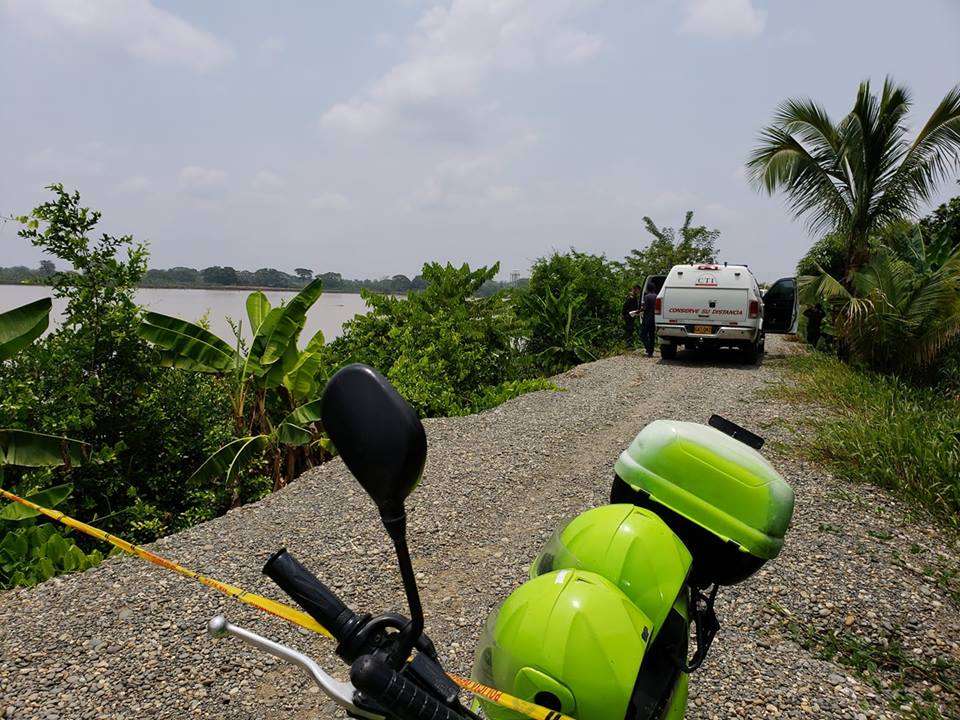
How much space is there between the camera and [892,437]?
5707 millimetres

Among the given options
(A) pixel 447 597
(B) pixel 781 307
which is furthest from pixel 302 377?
(B) pixel 781 307

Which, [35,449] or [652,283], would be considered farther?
[652,283]

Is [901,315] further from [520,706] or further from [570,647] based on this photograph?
[520,706]

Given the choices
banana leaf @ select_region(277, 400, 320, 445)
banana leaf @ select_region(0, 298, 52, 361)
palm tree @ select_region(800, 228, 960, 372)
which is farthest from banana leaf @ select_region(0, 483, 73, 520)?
palm tree @ select_region(800, 228, 960, 372)

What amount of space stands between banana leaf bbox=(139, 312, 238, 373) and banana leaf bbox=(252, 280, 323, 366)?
1.18 feet

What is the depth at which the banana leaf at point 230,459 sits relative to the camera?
603 cm

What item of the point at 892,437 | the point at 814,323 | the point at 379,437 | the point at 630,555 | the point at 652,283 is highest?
the point at 652,283

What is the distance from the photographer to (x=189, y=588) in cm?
359

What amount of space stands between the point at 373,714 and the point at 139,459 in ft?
20.4

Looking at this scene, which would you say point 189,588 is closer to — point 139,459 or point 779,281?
point 139,459

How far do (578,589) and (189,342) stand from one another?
6021 mm

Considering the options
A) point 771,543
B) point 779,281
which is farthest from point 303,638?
point 779,281

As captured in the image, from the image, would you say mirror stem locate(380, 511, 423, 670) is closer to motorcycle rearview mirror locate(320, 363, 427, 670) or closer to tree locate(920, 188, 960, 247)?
motorcycle rearview mirror locate(320, 363, 427, 670)

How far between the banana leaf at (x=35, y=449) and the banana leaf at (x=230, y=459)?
1117 millimetres
